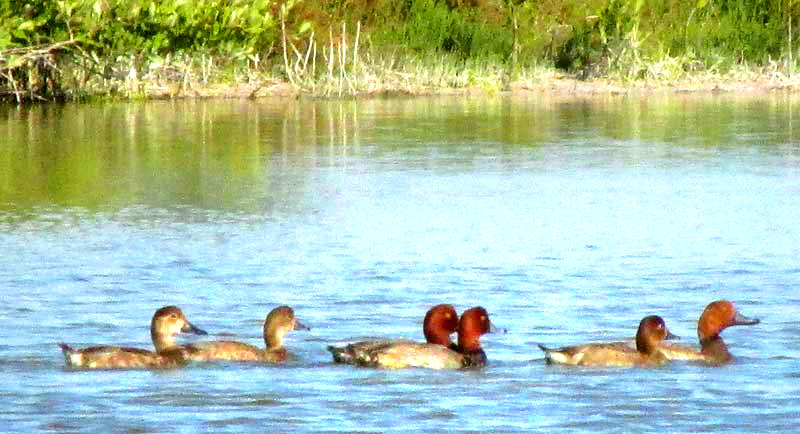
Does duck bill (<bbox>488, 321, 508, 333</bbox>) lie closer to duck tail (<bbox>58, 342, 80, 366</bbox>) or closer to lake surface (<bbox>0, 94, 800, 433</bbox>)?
lake surface (<bbox>0, 94, 800, 433</bbox>)

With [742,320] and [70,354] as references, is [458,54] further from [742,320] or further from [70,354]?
[70,354]

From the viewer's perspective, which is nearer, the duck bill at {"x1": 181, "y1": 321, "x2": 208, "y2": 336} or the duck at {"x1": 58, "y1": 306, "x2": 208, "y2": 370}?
the duck at {"x1": 58, "y1": 306, "x2": 208, "y2": 370}

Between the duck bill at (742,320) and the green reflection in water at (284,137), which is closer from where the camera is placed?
the duck bill at (742,320)

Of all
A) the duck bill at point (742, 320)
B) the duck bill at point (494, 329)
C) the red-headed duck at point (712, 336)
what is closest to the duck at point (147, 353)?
the duck bill at point (494, 329)

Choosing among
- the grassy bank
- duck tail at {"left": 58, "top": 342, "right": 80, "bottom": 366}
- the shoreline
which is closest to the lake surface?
duck tail at {"left": 58, "top": 342, "right": 80, "bottom": 366}

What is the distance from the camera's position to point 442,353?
9156mm

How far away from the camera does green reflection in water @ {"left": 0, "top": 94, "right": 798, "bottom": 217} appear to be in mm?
17969

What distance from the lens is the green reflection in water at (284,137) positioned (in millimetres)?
17969

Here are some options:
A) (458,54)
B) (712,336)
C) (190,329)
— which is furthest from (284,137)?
(712,336)

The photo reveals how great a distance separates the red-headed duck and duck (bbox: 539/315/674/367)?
118 millimetres

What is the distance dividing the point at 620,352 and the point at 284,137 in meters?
15.2

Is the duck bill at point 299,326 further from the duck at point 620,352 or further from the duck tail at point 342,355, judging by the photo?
the duck at point 620,352

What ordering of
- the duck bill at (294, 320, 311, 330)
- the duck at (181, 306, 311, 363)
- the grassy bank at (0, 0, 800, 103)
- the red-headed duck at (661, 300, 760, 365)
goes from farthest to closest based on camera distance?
the grassy bank at (0, 0, 800, 103) → the duck bill at (294, 320, 311, 330) → the red-headed duck at (661, 300, 760, 365) → the duck at (181, 306, 311, 363)

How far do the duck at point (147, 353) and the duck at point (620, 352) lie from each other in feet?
5.50
